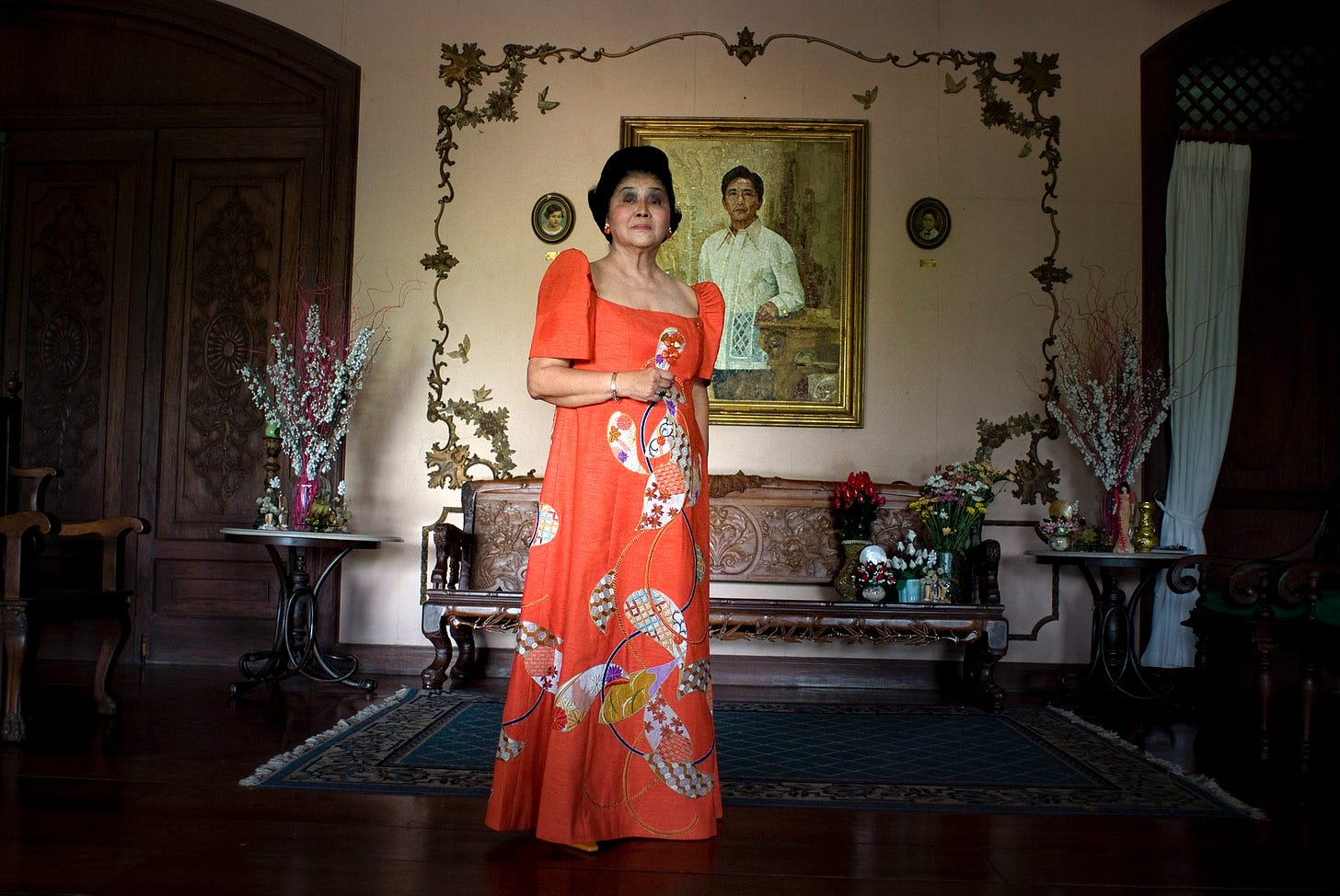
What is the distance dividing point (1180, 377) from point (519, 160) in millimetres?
3568

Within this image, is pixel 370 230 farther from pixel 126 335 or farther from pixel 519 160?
pixel 126 335

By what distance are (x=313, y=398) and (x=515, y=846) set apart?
9.90ft

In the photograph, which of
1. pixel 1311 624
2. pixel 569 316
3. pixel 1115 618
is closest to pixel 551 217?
pixel 569 316

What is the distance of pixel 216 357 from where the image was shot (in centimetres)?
539

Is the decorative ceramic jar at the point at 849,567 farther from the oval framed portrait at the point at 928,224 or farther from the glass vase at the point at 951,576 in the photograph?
the oval framed portrait at the point at 928,224

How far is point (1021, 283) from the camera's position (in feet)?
17.2

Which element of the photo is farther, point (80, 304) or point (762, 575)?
point (80, 304)

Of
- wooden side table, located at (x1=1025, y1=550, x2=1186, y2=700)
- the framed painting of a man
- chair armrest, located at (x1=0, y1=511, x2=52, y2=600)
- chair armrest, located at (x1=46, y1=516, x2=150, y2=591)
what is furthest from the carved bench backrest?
chair armrest, located at (x1=0, y1=511, x2=52, y2=600)

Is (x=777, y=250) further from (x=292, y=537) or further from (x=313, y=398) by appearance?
(x=292, y=537)

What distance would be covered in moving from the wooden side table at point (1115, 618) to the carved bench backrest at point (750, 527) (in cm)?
80

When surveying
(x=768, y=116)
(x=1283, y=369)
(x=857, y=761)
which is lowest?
(x=857, y=761)

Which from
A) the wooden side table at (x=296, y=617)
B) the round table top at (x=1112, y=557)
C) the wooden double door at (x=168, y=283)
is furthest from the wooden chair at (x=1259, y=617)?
Answer: the wooden double door at (x=168, y=283)

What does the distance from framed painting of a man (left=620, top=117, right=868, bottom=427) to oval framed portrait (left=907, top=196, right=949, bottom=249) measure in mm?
254

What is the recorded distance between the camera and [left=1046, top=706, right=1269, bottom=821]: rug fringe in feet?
9.05
